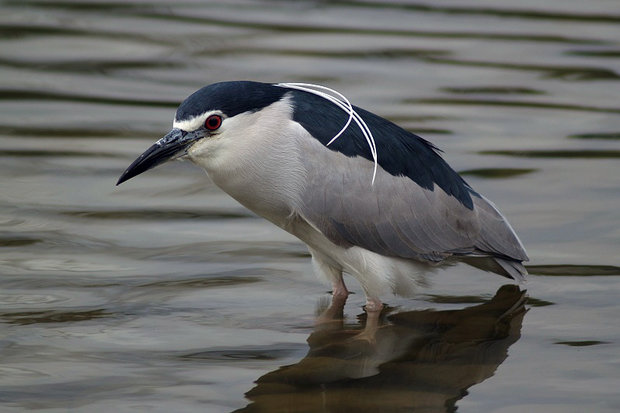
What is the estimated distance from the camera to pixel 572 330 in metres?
5.16

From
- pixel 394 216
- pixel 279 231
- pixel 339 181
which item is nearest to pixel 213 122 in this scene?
pixel 339 181

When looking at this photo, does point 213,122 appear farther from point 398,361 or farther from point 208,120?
point 398,361

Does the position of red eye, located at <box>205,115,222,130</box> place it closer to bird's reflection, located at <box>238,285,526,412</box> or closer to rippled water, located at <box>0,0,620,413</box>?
rippled water, located at <box>0,0,620,413</box>

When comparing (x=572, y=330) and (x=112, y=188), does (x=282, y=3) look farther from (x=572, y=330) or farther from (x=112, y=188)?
(x=572, y=330)

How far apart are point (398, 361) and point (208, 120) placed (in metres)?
1.31

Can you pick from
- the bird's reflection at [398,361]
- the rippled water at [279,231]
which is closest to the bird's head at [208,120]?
the rippled water at [279,231]

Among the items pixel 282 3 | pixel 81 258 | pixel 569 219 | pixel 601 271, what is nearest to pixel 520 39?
pixel 282 3

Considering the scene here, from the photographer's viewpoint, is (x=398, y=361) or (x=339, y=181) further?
(x=339, y=181)

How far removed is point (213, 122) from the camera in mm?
5000

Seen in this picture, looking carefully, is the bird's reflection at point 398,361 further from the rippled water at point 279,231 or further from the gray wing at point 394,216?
the gray wing at point 394,216

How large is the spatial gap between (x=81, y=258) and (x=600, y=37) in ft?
20.0

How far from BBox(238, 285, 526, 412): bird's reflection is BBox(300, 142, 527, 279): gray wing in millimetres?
290

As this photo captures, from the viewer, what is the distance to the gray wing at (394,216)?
5211 mm

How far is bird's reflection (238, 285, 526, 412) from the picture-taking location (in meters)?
4.47
